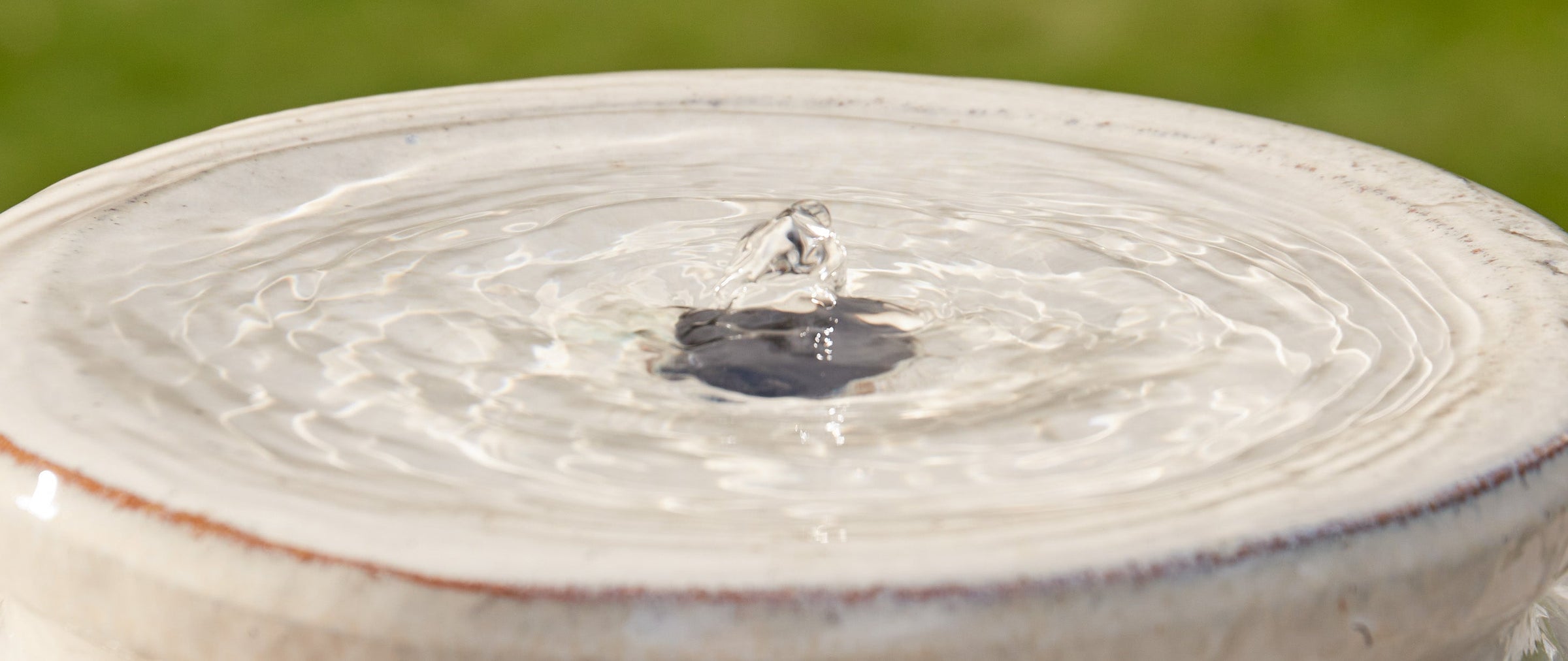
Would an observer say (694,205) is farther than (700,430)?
Yes

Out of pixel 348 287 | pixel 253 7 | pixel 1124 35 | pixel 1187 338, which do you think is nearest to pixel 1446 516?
pixel 1187 338

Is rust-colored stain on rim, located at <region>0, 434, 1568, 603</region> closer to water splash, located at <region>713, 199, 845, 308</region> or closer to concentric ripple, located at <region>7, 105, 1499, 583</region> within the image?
concentric ripple, located at <region>7, 105, 1499, 583</region>

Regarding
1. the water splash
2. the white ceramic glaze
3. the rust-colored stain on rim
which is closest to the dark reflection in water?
the water splash

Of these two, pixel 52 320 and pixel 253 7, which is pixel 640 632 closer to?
pixel 52 320

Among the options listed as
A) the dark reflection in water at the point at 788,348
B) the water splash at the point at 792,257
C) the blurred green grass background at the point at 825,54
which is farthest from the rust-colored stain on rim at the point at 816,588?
the blurred green grass background at the point at 825,54

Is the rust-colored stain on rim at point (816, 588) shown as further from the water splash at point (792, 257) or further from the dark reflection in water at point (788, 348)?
the water splash at point (792, 257)

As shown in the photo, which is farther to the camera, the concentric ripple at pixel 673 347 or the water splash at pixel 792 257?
the water splash at pixel 792 257

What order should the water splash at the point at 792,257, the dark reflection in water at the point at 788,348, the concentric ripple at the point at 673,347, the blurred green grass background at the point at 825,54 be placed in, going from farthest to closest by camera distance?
the blurred green grass background at the point at 825,54, the water splash at the point at 792,257, the dark reflection in water at the point at 788,348, the concentric ripple at the point at 673,347
